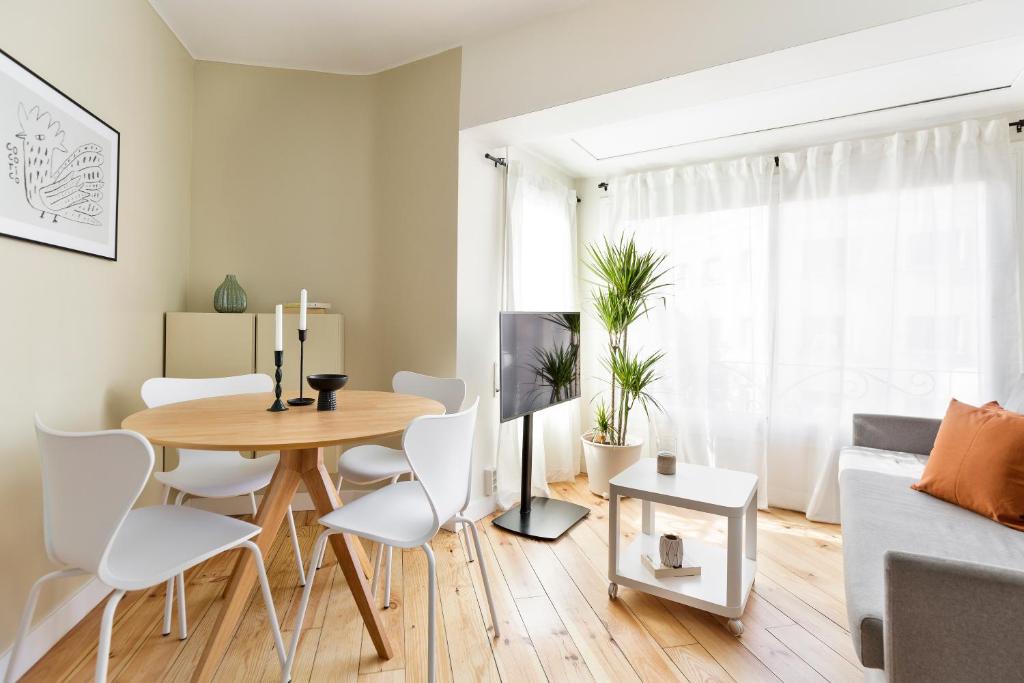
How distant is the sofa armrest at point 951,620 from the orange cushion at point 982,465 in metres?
1.16

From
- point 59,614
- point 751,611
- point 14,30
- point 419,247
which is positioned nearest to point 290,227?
point 419,247

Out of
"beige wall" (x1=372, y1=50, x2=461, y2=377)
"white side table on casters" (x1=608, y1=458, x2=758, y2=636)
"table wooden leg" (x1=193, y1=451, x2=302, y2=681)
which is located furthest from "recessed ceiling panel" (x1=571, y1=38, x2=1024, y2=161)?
"table wooden leg" (x1=193, y1=451, x2=302, y2=681)

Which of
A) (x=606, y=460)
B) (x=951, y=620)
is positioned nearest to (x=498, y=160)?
(x=606, y=460)

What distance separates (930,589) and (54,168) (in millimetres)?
2935

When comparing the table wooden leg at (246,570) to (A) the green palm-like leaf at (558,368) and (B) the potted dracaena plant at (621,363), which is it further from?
(B) the potted dracaena plant at (621,363)

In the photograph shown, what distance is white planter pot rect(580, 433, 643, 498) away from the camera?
3305 millimetres

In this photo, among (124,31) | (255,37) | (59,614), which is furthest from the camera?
(255,37)

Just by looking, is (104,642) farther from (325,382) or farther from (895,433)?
(895,433)

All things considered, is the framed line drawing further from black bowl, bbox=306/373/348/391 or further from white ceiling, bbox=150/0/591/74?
black bowl, bbox=306/373/348/391

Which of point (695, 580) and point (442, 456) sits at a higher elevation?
point (442, 456)

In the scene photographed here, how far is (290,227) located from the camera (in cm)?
304

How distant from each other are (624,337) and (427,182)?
167cm

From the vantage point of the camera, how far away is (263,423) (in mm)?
1589

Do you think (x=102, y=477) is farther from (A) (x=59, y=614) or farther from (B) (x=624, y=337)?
(B) (x=624, y=337)
